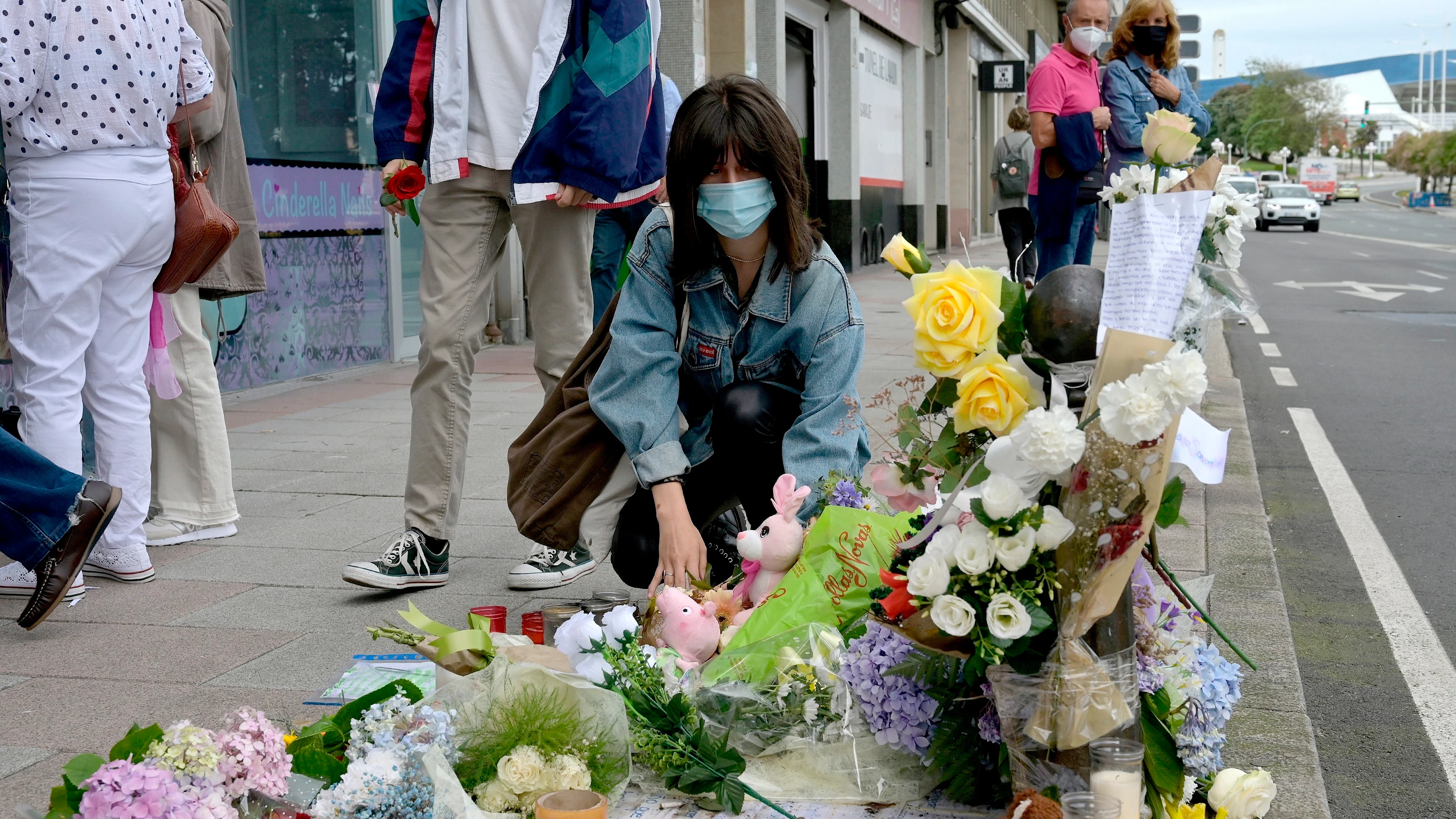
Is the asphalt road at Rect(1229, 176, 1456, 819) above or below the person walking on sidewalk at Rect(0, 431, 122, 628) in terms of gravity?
below

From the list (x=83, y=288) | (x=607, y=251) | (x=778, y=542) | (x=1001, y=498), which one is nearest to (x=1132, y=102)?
(x=607, y=251)

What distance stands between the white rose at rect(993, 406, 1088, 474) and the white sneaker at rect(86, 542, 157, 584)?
2.96 m

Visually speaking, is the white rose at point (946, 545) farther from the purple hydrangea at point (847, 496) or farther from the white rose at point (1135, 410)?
the purple hydrangea at point (847, 496)

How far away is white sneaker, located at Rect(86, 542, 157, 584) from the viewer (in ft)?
12.6

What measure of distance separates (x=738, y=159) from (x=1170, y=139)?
1118mm

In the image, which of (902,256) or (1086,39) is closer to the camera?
(902,256)

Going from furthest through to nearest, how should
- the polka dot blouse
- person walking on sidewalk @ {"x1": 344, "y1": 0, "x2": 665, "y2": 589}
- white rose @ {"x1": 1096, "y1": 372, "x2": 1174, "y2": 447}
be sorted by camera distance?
person walking on sidewalk @ {"x1": 344, "y1": 0, "x2": 665, "y2": 589}, the polka dot blouse, white rose @ {"x1": 1096, "y1": 372, "x2": 1174, "y2": 447}

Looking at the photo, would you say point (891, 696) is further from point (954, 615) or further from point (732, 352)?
point (732, 352)

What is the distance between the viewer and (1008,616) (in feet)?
6.08

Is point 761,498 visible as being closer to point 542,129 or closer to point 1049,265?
point 542,129

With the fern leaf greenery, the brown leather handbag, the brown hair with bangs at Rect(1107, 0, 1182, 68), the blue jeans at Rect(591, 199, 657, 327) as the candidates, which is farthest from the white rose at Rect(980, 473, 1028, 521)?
the brown hair with bangs at Rect(1107, 0, 1182, 68)

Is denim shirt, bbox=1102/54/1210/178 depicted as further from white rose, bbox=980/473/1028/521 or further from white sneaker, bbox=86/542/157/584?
white rose, bbox=980/473/1028/521

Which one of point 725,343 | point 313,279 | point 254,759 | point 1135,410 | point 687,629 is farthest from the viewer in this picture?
point 313,279

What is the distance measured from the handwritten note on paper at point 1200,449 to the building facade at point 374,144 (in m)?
0.51
